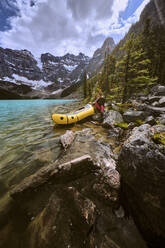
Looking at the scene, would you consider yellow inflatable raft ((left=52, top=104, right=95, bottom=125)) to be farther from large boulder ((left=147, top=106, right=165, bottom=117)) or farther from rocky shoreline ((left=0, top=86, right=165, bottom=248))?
rocky shoreline ((left=0, top=86, right=165, bottom=248))

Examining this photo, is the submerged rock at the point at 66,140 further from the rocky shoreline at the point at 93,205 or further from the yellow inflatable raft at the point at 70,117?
the yellow inflatable raft at the point at 70,117

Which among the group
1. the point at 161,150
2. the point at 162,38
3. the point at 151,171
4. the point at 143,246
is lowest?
the point at 143,246

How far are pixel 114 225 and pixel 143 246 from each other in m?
0.48

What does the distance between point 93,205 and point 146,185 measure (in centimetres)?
122

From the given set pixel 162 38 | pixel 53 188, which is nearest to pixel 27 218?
pixel 53 188

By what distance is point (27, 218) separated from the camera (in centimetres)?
199

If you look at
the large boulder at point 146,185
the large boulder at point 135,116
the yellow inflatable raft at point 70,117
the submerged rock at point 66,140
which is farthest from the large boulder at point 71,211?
the yellow inflatable raft at point 70,117

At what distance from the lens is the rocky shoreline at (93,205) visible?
162 centimetres

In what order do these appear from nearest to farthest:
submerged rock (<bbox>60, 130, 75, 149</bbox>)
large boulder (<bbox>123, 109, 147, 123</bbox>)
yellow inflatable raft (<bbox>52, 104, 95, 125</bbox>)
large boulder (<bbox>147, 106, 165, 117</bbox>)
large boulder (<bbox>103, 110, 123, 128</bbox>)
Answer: submerged rock (<bbox>60, 130, 75, 149</bbox>) → large boulder (<bbox>123, 109, 147, 123</bbox>) → large boulder (<bbox>147, 106, 165, 117</bbox>) → large boulder (<bbox>103, 110, 123, 128</bbox>) → yellow inflatable raft (<bbox>52, 104, 95, 125</bbox>)

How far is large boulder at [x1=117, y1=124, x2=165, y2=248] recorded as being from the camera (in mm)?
1588

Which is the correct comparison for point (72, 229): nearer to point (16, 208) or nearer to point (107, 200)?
point (107, 200)

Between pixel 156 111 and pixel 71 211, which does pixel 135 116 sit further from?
pixel 71 211

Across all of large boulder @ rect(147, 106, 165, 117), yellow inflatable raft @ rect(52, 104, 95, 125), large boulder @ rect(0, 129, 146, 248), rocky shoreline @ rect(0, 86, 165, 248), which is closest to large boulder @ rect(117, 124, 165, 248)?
rocky shoreline @ rect(0, 86, 165, 248)

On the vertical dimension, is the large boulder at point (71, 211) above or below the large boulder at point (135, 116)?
below
